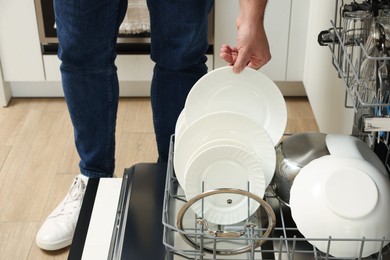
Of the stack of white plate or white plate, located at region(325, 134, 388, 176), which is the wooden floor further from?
white plate, located at region(325, 134, 388, 176)

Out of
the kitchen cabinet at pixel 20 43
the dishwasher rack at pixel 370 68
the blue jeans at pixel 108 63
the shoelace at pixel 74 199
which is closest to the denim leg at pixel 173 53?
the blue jeans at pixel 108 63

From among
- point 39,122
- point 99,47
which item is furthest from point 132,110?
point 99,47

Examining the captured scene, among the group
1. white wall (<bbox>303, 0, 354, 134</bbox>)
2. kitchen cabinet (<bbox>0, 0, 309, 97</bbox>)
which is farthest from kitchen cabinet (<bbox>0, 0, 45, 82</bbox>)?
white wall (<bbox>303, 0, 354, 134</bbox>)

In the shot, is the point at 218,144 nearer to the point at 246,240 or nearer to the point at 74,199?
the point at 246,240

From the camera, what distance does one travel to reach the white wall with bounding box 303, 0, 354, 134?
160 centimetres

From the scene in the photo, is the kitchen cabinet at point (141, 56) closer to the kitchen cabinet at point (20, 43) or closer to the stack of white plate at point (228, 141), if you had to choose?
the kitchen cabinet at point (20, 43)

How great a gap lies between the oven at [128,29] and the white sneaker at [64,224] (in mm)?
717

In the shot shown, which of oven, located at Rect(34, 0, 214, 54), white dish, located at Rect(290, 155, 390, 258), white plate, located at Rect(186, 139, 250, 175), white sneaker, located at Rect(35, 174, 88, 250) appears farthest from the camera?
oven, located at Rect(34, 0, 214, 54)

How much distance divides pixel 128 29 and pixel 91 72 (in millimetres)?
697

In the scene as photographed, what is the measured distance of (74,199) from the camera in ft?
5.01

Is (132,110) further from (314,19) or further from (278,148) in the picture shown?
(278,148)

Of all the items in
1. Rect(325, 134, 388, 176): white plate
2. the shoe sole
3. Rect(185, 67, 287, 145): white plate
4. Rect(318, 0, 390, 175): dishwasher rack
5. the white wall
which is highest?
Rect(318, 0, 390, 175): dishwasher rack

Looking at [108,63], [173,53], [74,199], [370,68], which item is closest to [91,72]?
[108,63]

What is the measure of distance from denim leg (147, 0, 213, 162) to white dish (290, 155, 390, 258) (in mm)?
609
